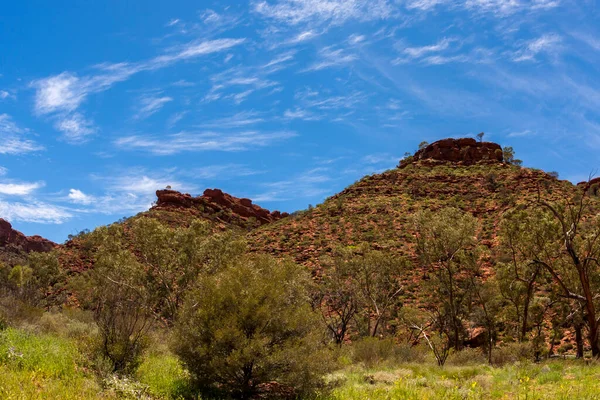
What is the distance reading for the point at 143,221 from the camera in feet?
86.1

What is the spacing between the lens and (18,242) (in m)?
69.3

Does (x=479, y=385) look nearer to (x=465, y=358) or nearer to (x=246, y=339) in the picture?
(x=246, y=339)

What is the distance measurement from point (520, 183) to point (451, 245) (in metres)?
38.1

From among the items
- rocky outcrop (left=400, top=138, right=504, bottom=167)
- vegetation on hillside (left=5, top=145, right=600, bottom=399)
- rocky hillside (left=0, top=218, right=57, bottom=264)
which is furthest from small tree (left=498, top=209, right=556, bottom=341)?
rocky hillside (left=0, top=218, right=57, bottom=264)

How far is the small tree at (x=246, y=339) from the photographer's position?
1004 cm

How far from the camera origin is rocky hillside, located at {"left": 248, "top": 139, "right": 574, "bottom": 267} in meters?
44.2

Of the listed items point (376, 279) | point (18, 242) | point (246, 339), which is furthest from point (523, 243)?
point (18, 242)

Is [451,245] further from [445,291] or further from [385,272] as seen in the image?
[385,272]

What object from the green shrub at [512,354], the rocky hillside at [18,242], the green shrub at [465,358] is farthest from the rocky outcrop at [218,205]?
the green shrub at [512,354]

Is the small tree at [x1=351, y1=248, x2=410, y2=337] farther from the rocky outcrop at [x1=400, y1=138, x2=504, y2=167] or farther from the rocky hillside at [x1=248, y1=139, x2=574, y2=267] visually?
the rocky outcrop at [x1=400, y1=138, x2=504, y2=167]

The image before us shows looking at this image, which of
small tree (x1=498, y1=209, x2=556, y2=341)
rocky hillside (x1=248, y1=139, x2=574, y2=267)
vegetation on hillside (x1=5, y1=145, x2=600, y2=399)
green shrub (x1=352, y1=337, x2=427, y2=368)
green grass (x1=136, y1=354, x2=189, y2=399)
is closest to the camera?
green grass (x1=136, y1=354, x2=189, y2=399)

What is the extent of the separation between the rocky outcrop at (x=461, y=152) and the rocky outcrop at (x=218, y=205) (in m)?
27.9

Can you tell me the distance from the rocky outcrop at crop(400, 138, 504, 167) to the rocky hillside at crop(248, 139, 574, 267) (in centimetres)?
57

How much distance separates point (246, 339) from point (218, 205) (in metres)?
70.0
